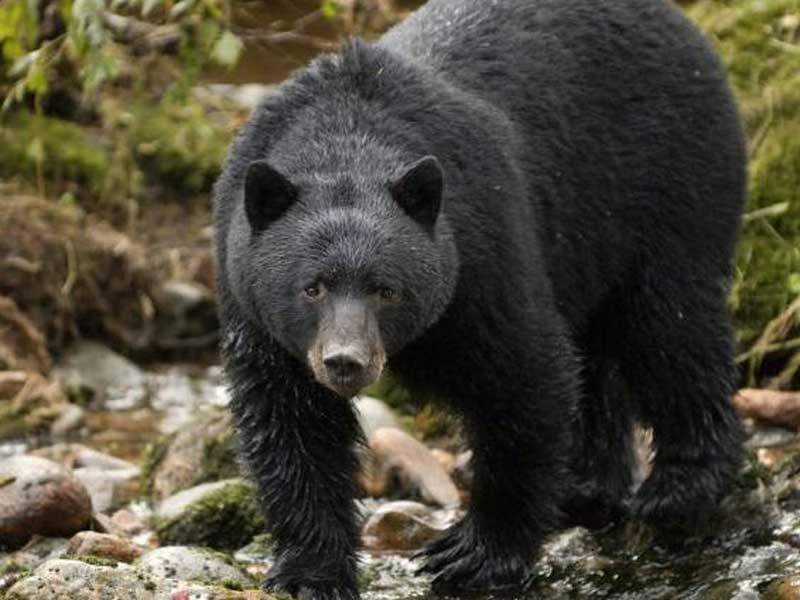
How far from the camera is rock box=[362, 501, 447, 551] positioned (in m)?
8.02

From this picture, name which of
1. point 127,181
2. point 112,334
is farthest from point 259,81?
point 112,334

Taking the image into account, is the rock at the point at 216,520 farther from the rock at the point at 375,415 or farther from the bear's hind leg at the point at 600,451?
the rock at the point at 375,415

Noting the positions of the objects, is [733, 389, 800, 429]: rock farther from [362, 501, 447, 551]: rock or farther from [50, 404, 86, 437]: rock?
Result: [50, 404, 86, 437]: rock

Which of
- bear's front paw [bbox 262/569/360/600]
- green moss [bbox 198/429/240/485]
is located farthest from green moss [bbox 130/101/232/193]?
bear's front paw [bbox 262/569/360/600]

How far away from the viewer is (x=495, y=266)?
6.64 metres

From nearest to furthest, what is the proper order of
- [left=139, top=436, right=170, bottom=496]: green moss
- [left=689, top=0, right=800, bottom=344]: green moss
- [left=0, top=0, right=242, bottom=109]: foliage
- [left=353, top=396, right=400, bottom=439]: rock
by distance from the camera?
[left=0, top=0, right=242, bottom=109]: foliage
[left=139, top=436, right=170, bottom=496]: green moss
[left=353, top=396, right=400, bottom=439]: rock
[left=689, top=0, right=800, bottom=344]: green moss

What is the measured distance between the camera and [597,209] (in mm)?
7715

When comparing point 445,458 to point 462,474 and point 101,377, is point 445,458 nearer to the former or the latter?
point 462,474

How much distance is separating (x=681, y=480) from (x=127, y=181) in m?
7.99

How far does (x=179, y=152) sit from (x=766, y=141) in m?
6.34

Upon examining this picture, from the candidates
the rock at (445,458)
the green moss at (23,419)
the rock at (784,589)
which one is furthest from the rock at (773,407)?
the green moss at (23,419)

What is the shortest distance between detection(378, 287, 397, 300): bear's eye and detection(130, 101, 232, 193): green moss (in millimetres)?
9523

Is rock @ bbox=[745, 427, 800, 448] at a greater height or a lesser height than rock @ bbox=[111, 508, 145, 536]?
greater

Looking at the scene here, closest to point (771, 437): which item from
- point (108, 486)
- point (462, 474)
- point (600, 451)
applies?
point (600, 451)
